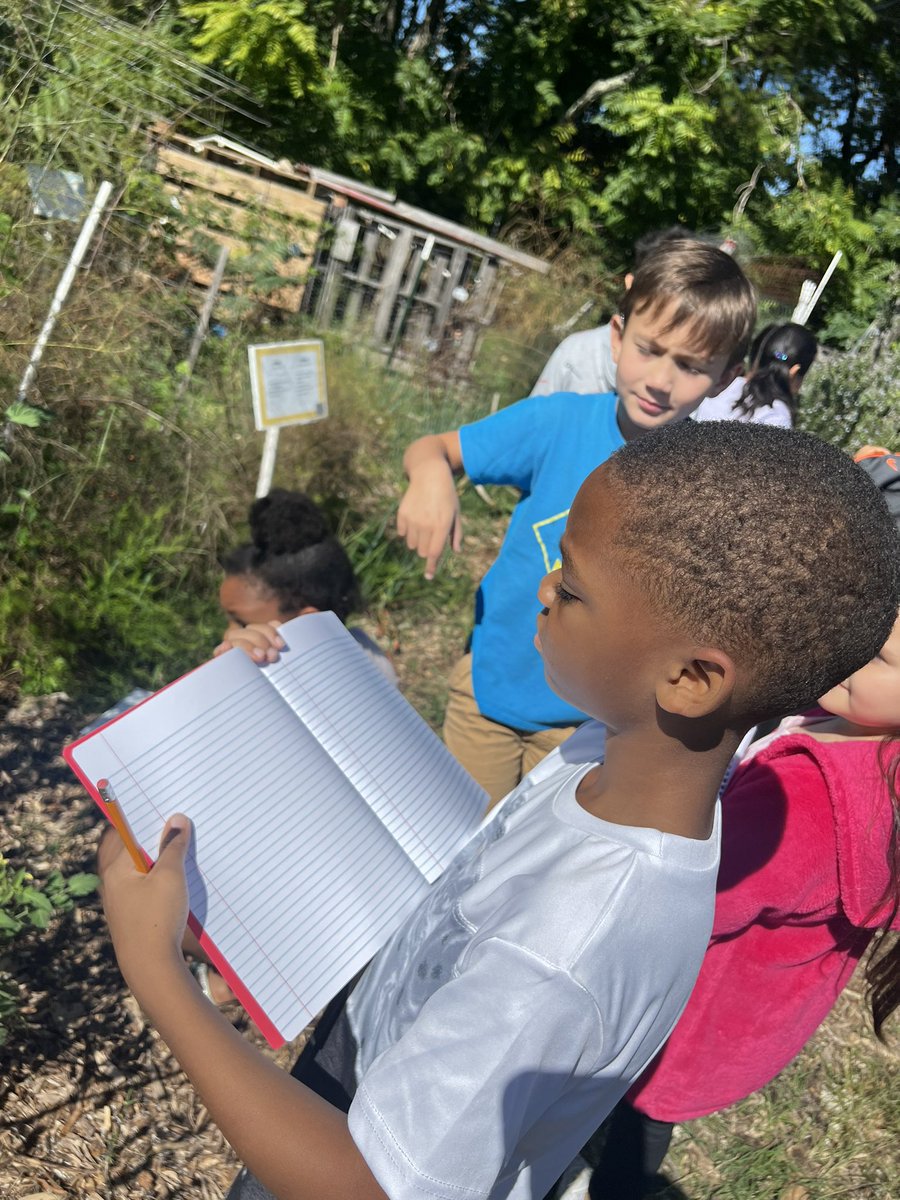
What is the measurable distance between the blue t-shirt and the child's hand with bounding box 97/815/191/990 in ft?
3.39

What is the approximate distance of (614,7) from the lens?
11.0 meters

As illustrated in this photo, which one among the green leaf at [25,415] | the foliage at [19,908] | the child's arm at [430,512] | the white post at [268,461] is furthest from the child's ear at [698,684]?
the white post at [268,461]

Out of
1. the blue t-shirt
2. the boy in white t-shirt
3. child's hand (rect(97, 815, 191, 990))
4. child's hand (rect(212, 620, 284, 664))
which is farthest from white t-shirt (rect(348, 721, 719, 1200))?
the blue t-shirt

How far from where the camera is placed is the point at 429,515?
1.67m

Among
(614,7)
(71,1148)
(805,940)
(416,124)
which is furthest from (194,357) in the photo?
(614,7)

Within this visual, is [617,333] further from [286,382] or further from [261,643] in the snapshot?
[286,382]

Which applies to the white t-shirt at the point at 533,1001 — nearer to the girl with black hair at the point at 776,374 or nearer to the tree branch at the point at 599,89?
the girl with black hair at the point at 776,374

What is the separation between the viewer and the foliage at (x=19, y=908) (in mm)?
1694

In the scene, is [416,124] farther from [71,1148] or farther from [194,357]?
[71,1148]

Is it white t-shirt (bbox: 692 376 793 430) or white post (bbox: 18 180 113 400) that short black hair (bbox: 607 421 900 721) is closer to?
white post (bbox: 18 180 113 400)

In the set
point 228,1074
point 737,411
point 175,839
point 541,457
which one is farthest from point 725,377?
point 737,411

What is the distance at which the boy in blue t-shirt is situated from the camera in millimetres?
1771

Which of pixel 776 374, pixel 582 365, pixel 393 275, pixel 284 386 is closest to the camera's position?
pixel 284 386

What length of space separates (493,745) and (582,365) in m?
2.00
